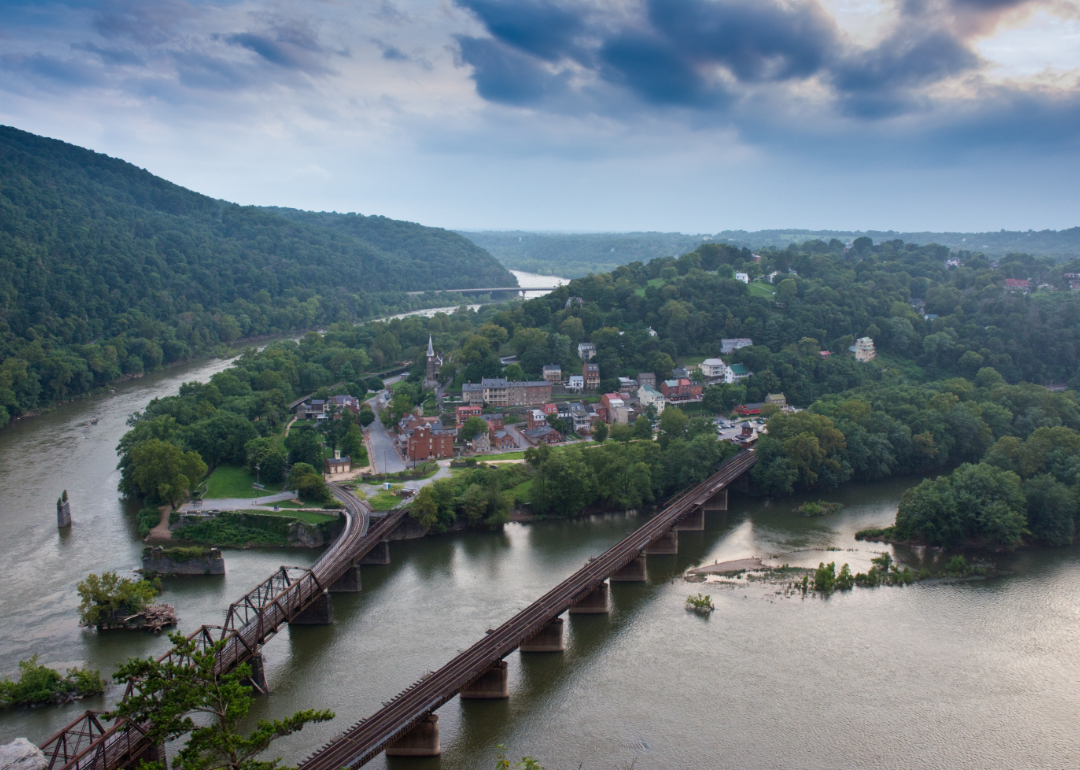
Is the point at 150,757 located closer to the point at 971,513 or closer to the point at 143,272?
the point at 971,513

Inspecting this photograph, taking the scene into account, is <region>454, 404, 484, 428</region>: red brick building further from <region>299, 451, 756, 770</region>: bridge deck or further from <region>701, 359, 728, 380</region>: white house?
<region>299, 451, 756, 770</region>: bridge deck

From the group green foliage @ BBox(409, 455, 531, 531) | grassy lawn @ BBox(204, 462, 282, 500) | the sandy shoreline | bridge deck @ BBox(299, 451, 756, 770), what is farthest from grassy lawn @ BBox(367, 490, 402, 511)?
the sandy shoreline

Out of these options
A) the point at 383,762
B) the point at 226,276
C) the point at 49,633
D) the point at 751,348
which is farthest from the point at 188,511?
the point at 226,276

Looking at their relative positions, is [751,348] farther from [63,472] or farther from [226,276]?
[226,276]

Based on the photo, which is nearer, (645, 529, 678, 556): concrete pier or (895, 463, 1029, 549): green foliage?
(895, 463, 1029, 549): green foliage

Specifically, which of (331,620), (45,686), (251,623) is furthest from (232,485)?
(45,686)
